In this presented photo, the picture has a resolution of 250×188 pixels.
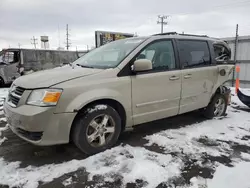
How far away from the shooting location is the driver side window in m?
3.22

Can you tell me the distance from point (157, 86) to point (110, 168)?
148cm

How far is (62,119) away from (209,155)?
207cm

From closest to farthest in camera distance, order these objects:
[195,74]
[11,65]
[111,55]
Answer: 1. [111,55]
2. [195,74]
3. [11,65]

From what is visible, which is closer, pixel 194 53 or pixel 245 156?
pixel 245 156

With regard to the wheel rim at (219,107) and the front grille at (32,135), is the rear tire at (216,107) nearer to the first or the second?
the wheel rim at (219,107)

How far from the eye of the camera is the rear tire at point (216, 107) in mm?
4305

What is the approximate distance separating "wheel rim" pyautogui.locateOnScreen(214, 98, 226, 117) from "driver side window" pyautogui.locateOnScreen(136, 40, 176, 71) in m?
1.72

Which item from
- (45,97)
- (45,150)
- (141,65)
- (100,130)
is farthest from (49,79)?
(141,65)

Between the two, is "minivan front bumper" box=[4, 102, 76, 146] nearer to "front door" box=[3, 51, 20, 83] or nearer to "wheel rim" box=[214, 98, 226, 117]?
"wheel rim" box=[214, 98, 226, 117]

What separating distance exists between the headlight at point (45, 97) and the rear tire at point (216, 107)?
3286 millimetres

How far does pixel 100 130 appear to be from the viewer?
2.79 m

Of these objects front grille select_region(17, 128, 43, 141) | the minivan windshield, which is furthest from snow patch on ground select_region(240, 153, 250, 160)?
front grille select_region(17, 128, 43, 141)

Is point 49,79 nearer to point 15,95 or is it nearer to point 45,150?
point 15,95

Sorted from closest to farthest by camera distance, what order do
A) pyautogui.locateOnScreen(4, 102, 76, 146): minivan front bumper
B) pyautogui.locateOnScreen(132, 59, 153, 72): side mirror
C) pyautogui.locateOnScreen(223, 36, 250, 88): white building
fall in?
pyautogui.locateOnScreen(4, 102, 76, 146): minivan front bumper → pyautogui.locateOnScreen(132, 59, 153, 72): side mirror → pyautogui.locateOnScreen(223, 36, 250, 88): white building
